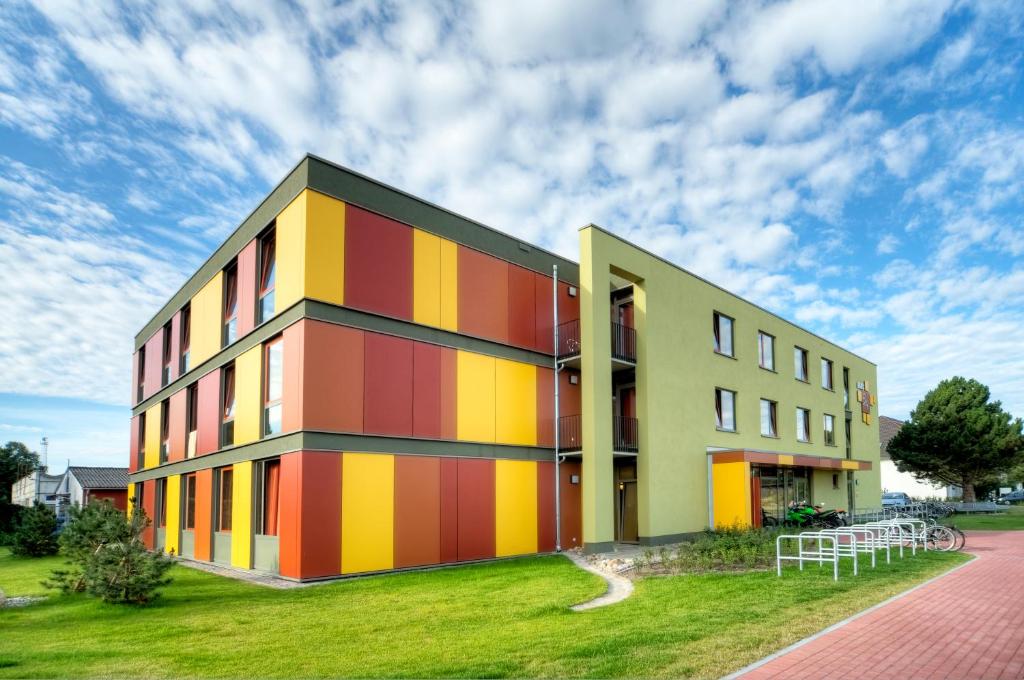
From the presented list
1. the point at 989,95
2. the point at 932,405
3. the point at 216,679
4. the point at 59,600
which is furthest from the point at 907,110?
the point at 932,405

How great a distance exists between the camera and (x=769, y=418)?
26.5 m

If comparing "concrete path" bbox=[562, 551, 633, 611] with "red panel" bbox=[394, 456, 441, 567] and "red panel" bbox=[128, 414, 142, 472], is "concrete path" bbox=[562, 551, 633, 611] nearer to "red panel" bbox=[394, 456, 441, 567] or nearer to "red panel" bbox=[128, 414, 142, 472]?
"red panel" bbox=[394, 456, 441, 567]

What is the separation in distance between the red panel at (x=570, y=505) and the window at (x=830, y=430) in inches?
637

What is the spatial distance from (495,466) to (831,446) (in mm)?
20007

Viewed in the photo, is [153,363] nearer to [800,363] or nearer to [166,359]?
[166,359]

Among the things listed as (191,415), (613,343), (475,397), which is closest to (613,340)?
(613,343)

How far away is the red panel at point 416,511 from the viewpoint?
602 inches

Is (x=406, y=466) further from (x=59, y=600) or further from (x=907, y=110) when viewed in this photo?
(x=907, y=110)

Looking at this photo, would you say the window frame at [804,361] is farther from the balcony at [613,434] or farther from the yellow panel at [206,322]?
the yellow panel at [206,322]

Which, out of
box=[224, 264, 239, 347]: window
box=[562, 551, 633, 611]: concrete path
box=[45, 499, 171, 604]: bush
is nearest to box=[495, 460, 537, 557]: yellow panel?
box=[562, 551, 633, 611]: concrete path

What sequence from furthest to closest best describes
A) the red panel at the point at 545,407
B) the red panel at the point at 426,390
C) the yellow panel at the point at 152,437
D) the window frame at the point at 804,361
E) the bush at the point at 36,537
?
the window frame at the point at 804,361 → the yellow panel at the point at 152,437 → the bush at the point at 36,537 → the red panel at the point at 545,407 → the red panel at the point at 426,390

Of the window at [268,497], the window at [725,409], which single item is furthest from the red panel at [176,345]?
the window at [725,409]

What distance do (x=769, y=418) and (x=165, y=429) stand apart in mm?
21902

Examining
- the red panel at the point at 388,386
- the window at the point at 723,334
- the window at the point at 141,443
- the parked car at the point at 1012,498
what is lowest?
the parked car at the point at 1012,498
